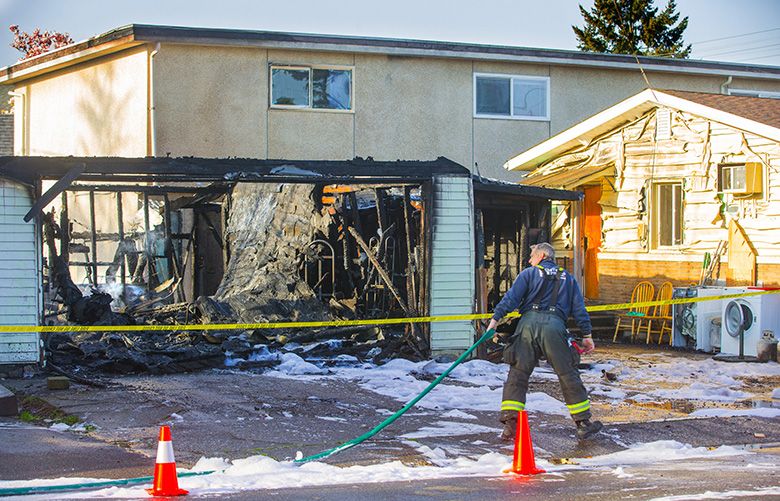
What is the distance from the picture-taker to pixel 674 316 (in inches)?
714

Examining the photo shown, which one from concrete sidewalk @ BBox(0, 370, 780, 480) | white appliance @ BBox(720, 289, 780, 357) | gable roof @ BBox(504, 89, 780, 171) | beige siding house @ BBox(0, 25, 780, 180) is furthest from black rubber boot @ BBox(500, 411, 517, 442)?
beige siding house @ BBox(0, 25, 780, 180)

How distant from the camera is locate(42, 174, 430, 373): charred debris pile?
14.9 meters

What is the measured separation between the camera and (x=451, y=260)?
14.9 metres

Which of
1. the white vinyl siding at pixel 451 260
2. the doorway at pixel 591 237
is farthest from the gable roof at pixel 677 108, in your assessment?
the white vinyl siding at pixel 451 260

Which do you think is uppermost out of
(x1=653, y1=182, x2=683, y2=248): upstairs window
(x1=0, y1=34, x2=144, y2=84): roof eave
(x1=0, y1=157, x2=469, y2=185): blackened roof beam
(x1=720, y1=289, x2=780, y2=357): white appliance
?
(x1=0, y1=34, x2=144, y2=84): roof eave

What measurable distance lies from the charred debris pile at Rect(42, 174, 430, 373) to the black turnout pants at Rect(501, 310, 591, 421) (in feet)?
17.6

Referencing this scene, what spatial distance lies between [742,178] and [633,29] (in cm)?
3089

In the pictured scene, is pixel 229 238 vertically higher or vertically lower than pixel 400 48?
lower

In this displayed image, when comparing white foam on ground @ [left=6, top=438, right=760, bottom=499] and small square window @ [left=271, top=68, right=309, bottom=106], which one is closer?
white foam on ground @ [left=6, top=438, right=760, bottom=499]

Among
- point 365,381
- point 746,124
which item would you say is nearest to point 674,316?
point 746,124

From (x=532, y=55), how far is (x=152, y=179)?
12.4 m

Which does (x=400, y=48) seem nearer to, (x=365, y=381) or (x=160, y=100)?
(x=160, y=100)

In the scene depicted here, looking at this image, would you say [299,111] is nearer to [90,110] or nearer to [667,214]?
[90,110]

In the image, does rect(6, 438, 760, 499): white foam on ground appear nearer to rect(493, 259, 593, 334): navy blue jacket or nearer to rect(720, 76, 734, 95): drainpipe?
rect(493, 259, 593, 334): navy blue jacket
